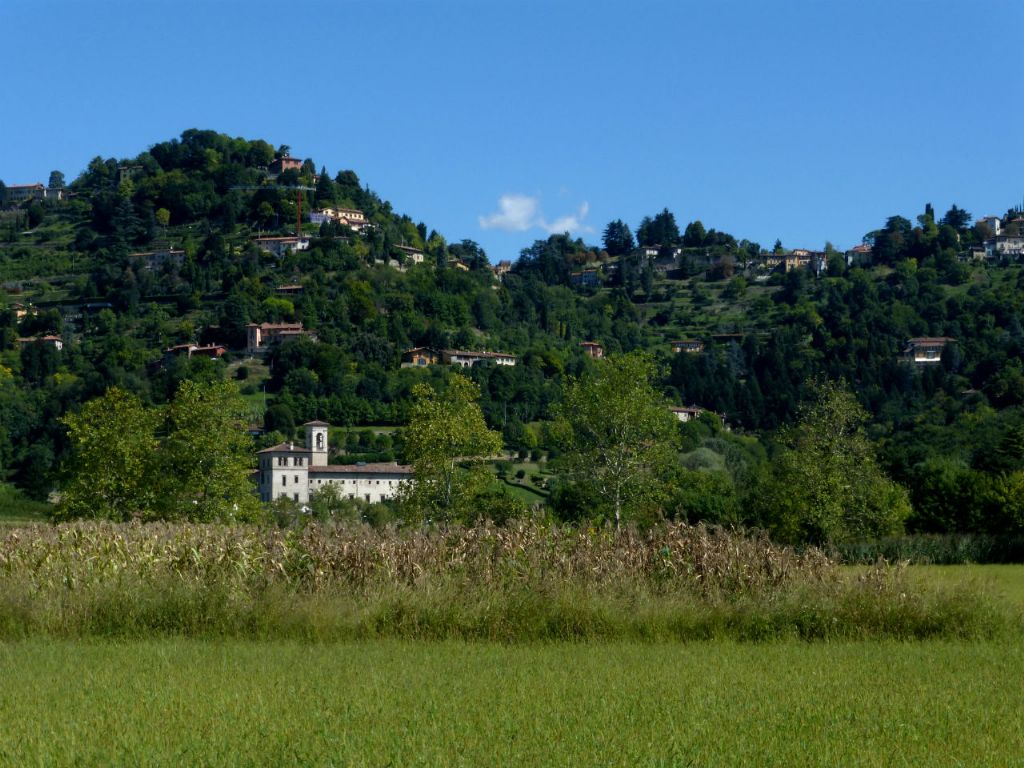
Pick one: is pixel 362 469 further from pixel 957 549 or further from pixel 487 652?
pixel 487 652

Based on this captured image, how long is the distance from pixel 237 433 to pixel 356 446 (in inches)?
3119

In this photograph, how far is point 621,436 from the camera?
32.2 metres

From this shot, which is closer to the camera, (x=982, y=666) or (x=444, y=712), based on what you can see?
(x=444, y=712)

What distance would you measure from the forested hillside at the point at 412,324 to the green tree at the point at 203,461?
94.5 ft

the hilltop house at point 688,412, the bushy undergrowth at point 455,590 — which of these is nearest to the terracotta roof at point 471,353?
the hilltop house at point 688,412

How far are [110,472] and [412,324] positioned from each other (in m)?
A: 113

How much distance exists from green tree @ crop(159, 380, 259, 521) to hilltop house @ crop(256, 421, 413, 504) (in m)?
65.0

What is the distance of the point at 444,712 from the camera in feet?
25.1

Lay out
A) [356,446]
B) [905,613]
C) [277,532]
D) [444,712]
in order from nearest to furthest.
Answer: [444,712] < [905,613] < [277,532] < [356,446]

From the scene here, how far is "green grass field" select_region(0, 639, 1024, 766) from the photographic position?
6512 millimetres

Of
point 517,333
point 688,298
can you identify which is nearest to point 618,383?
→ point 517,333

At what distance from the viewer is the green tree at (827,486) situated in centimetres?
3447

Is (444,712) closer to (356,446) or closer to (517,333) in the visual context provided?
(356,446)

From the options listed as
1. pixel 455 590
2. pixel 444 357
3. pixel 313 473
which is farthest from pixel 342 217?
pixel 455 590
